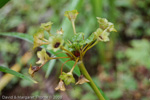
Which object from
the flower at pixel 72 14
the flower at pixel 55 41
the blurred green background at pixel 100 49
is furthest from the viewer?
the blurred green background at pixel 100 49

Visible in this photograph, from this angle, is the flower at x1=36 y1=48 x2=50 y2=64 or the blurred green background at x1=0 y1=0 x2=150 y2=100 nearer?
the flower at x1=36 y1=48 x2=50 y2=64

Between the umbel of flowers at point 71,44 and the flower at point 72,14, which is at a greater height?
the flower at point 72,14

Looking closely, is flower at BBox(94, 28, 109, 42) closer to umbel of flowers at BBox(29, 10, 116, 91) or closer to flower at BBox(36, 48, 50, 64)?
umbel of flowers at BBox(29, 10, 116, 91)

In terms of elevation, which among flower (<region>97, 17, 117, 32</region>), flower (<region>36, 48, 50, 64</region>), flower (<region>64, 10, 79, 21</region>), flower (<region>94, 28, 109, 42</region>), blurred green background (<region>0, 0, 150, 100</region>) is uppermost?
flower (<region>64, 10, 79, 21</region>)

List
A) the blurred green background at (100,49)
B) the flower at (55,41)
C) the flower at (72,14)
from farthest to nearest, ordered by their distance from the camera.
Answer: the blurred green background at (100,49) → the flower at (72,14) → the flower at (55,41)

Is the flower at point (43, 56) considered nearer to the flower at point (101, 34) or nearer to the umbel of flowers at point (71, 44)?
the umbel of flowers at point (71, 44)

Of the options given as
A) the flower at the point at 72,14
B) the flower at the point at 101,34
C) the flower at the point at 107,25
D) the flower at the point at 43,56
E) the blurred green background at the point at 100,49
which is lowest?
the blurred green background at the point at 100,49

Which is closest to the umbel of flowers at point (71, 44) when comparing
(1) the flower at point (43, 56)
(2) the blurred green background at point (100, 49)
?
(1) the flower at point (43, 56)

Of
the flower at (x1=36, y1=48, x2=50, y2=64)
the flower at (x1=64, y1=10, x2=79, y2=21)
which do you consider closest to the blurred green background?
the flower at (x1=64, y1=10, x2=79, y2=21)

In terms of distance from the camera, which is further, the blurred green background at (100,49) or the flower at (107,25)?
the blurred green background at (100,49)

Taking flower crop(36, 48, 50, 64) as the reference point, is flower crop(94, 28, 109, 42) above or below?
above
